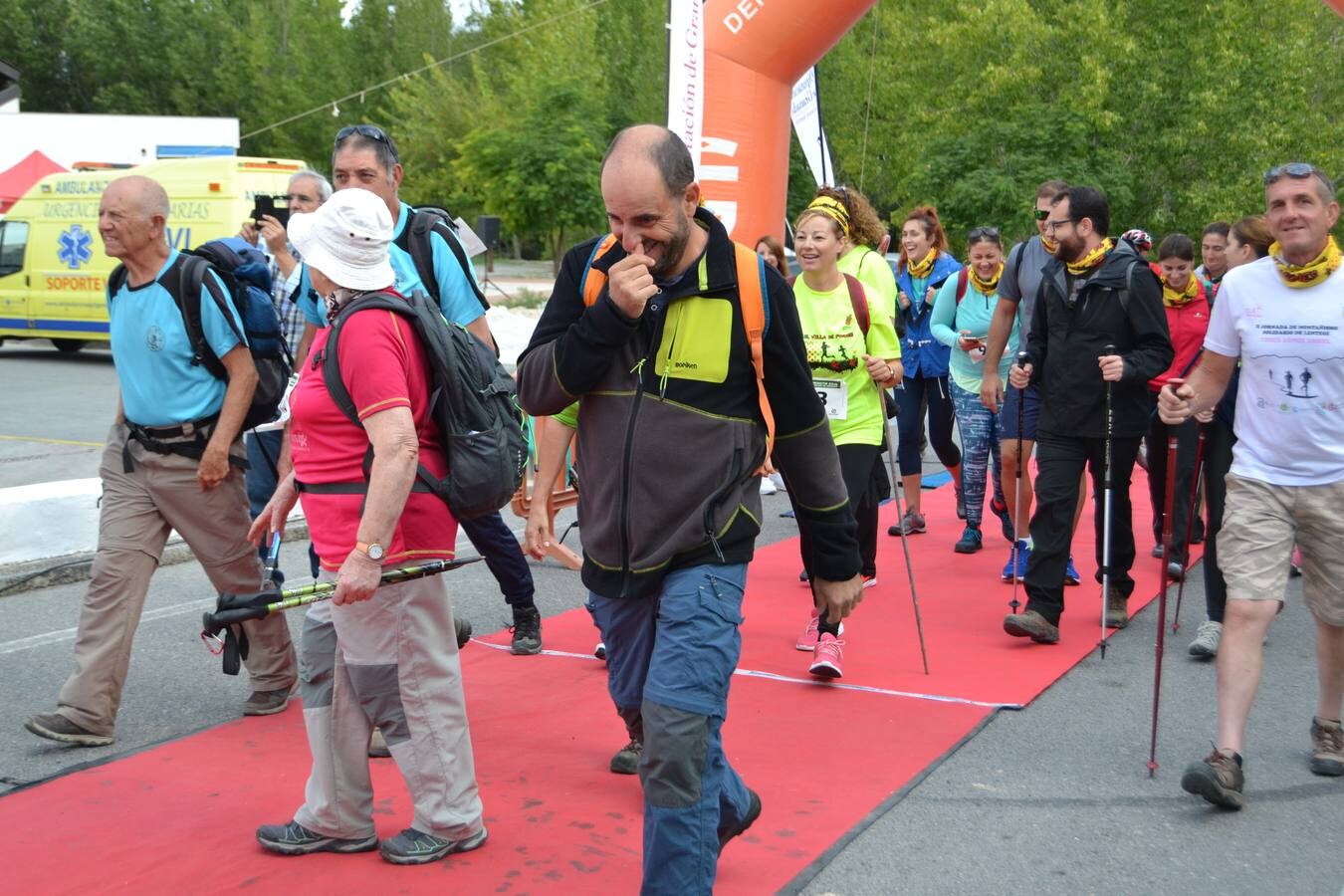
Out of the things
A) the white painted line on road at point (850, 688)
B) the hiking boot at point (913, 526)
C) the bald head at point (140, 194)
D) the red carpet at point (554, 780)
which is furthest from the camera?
the hiking boot at point (913, 526)

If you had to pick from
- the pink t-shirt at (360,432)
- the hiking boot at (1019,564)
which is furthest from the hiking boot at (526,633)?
the hiking boot at (1019,564)

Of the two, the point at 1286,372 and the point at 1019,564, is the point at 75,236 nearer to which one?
the point at 1019,564

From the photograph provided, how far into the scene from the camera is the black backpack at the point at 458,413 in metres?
3.87

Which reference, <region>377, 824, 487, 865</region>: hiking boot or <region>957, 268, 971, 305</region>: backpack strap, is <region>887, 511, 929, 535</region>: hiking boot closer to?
<region>957, 268, 971, 305</region>: backpack strap

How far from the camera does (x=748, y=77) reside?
1142 centimetres

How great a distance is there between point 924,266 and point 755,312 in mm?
6541

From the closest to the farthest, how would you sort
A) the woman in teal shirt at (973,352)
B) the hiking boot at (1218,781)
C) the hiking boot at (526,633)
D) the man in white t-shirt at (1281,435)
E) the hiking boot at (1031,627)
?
1. the hiking boot at (1218,781)
2. the man in white t-shirt at (1281,435)
3. the hiking boot at (526,633)
4. the hiking boot at (1031,627)
5. the woman in teal shirt at (973,352)

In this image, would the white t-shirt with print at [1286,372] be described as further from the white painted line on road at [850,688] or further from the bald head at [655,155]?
the bald head at [655,155]

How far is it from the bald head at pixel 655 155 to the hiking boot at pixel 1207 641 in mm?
4202

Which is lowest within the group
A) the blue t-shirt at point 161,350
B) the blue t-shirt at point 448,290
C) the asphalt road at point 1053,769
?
the asphalt road at point 1053,769

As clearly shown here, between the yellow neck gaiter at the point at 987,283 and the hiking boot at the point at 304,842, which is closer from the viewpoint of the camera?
the hiking boot at the point at 304,842

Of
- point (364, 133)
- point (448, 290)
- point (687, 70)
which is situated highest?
point (687, 70)

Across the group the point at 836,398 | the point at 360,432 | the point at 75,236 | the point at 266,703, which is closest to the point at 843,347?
the point at 836,398

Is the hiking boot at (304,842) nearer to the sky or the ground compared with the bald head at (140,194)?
nearer to the ground
